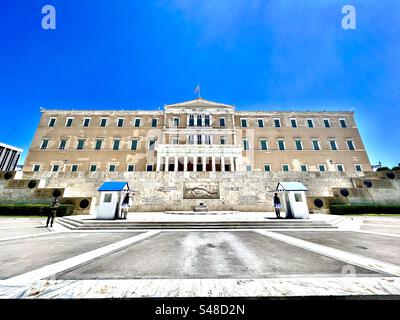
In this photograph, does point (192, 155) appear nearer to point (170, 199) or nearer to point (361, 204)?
point (170, 199)

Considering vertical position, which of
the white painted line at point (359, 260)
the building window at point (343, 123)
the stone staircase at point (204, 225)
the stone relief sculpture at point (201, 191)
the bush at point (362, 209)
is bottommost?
the white painted line at point (359, 260)

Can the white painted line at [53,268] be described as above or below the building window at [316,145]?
below

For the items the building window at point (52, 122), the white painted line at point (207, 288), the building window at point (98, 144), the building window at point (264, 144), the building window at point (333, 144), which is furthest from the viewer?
the building window at point (52, 122)

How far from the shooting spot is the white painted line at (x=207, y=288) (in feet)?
7.19

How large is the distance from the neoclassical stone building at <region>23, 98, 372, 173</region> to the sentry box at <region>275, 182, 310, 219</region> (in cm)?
1576

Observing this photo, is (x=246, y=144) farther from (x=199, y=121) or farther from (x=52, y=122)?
(x=52, y=122)

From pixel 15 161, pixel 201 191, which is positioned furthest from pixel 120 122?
pixel 15 161

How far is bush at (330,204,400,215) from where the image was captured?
14.5m

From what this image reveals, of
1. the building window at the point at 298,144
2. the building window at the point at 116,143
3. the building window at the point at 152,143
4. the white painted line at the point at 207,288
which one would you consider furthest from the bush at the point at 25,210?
the building window at the point at 298,144

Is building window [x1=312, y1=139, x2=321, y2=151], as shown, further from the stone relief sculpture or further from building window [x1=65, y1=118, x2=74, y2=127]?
building window [x1=65, y1=118, x2=74, y2=127]

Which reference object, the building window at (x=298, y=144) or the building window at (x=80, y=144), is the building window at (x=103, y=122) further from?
the building window at (x=298, y=144)

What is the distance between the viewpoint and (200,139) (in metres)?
31.1

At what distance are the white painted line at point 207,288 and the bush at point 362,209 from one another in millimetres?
14979
